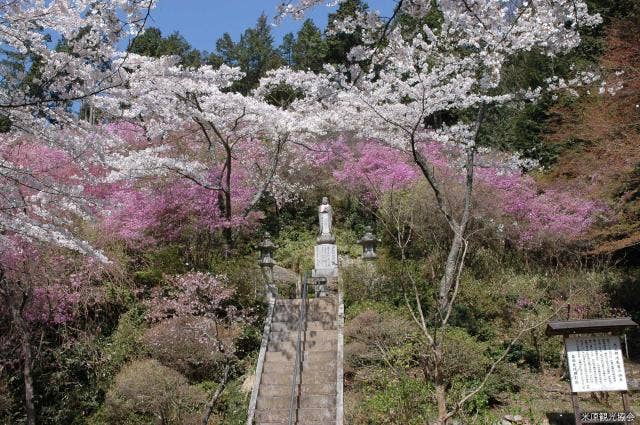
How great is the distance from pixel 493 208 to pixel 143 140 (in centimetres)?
955

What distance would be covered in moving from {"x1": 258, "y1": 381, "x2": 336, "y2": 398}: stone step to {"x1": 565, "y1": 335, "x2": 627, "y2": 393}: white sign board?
3.55m

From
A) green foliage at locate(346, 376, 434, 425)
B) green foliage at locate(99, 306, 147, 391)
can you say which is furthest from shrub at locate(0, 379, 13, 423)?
green foliage at locate(346, 376, 434, 425)

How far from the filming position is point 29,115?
493 cm

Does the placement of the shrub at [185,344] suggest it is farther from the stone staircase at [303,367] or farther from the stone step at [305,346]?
the stone staircase at [303,367]

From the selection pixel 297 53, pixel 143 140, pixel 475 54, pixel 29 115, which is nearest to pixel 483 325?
pixel 475 54

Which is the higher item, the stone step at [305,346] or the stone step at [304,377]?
the stone step at [305,346]

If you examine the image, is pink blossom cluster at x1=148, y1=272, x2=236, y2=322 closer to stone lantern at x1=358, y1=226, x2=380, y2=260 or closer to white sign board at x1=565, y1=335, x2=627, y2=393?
stone lantern at x1=358, y1=226, x2=380, y2=260

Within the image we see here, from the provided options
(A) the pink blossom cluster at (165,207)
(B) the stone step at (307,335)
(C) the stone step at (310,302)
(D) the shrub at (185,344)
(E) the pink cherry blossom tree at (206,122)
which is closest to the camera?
(D) the shrub at (185,344)

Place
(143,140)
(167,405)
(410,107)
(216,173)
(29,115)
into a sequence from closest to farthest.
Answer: (29,115) → (167,405) → (410,107) → (216,173) → (143,140)

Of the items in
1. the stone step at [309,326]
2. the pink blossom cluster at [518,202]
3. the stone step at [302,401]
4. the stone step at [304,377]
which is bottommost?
the stone step at [302,401]

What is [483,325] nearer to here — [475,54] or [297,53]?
[475,54]

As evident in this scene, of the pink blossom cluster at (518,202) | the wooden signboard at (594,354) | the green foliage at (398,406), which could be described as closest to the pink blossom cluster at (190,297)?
the green foliage at (398,406)

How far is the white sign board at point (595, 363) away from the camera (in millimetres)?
7670

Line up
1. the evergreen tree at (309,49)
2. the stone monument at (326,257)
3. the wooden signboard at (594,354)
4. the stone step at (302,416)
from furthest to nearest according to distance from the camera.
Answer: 1. the evergreen tree at (309,49)
2. the stone monument at (326,257)
3. the stone step at (302,416)
4. the wooden signboard at (594,354)
